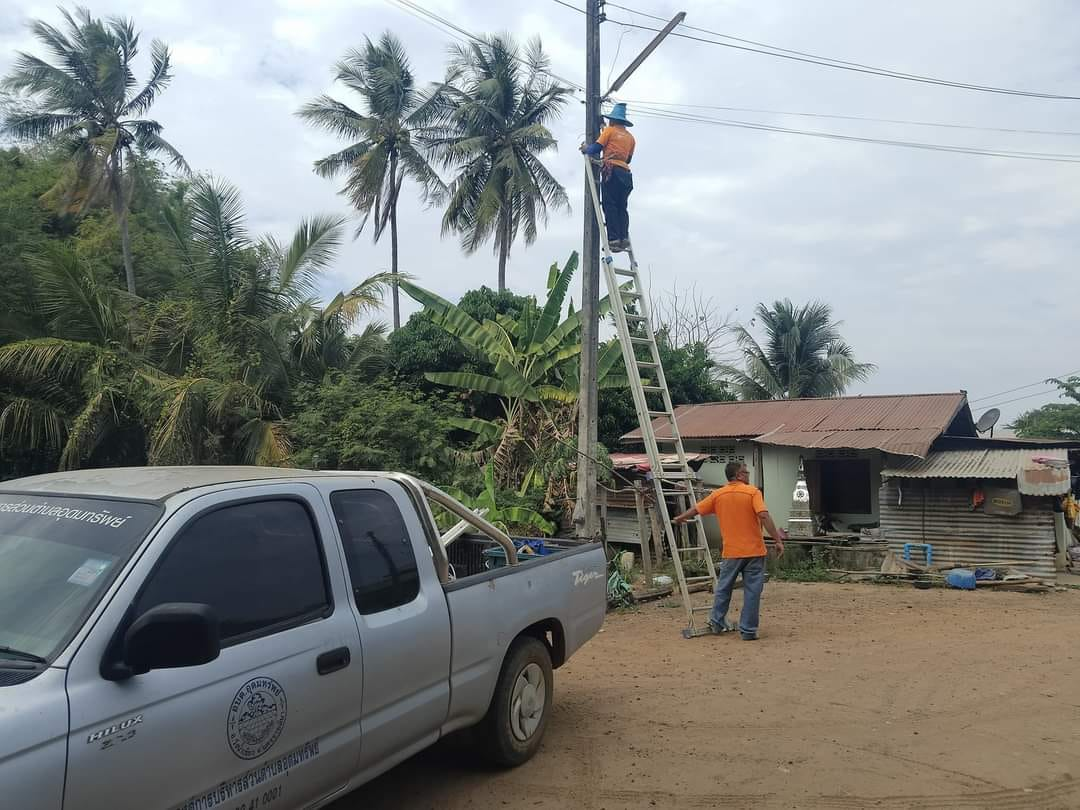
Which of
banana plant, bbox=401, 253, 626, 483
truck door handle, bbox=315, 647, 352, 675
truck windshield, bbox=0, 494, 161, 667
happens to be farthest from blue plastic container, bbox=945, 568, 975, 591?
truck windshield, bbox=0, 494, 161, 667

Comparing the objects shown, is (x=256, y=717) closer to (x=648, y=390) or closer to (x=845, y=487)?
(x=648, y=390)

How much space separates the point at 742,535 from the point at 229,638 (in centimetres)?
566

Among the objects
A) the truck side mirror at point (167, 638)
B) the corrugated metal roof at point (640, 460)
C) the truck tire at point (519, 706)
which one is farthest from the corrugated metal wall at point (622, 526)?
the truck side mirror at point (167, 638)

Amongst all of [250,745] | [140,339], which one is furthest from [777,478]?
[250,745]

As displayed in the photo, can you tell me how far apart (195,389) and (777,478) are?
10812 mm

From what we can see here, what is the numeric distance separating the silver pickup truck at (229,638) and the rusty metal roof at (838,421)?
458 inches

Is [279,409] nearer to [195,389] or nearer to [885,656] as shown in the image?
[195,389]

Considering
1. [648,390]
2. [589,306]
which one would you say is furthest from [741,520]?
[589,306]

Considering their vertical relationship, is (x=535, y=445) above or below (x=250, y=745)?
above

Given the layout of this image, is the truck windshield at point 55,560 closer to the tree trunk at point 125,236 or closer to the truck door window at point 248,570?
the truck door window at point 248,570

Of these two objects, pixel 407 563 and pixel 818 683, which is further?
pixel 818 683

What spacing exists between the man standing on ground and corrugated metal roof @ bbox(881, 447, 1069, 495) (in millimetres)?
6619

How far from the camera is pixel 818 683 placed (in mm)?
6293

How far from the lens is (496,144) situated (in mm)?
27844
